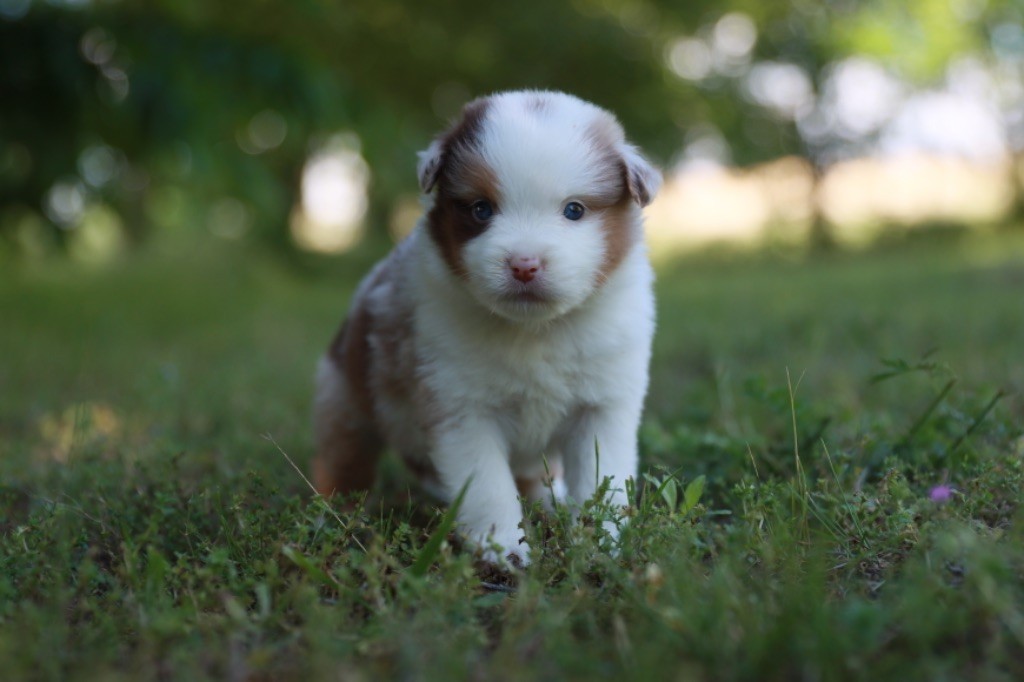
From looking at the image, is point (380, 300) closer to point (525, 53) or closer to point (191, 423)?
point (191, 423)

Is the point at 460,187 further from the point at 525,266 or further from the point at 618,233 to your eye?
the point at 618,233

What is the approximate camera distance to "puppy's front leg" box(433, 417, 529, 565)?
10.0 ft

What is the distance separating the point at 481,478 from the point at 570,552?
0.63m

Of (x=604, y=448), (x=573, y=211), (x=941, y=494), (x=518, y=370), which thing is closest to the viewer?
(x=941, y=494)

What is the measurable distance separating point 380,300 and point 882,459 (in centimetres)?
200

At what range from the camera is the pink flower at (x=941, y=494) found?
286 cm

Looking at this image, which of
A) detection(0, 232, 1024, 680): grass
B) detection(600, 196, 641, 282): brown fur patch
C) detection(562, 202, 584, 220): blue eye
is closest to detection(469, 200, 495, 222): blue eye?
detection(562, 202, 584, 220): blue eye

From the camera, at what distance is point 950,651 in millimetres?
1980

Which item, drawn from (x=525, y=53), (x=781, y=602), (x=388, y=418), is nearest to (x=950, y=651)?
(x=781, y=602)

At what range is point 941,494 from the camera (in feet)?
9.37

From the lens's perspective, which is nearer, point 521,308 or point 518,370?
point 521,308

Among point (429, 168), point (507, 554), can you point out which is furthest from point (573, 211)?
point (507, 554)

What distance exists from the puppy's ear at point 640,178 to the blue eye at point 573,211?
0.25m

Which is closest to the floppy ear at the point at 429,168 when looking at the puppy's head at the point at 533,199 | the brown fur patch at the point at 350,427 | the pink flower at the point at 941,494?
the puppy's head at the point at 533,199
